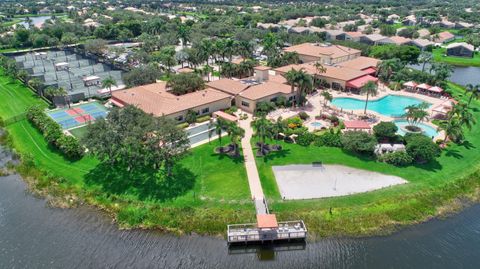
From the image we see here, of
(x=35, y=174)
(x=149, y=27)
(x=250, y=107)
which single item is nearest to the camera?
(x=35, y=174)

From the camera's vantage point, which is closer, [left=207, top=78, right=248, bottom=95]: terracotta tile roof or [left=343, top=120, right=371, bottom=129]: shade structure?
[left=343, top=120, right=371, bottom=129]: shade structure

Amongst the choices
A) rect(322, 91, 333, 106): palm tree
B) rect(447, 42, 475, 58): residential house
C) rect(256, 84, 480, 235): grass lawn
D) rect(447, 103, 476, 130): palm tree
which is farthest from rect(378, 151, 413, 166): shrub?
rect(447, 42, 475, 58): residential house

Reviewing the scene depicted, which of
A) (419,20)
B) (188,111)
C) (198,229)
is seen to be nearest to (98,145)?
(198,229)

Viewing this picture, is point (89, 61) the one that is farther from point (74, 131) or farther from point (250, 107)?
point (250, 107)

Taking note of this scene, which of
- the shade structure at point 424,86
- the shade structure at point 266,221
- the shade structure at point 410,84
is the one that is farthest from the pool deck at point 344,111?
the shade structure at point 266,221

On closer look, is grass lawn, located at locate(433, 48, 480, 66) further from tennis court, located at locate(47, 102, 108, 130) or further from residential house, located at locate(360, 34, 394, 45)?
tennis court, located at locate(47, 102, 108, 130)

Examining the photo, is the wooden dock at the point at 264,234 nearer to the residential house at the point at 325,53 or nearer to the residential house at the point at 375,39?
the residential house at the point at 325,53
